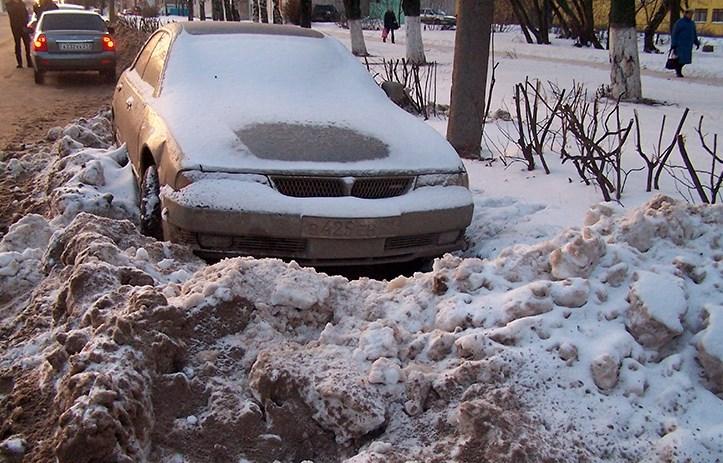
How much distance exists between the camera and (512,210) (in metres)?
5.11

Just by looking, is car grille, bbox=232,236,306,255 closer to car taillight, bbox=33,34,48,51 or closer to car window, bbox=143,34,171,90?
car window, bbox=143,34,171,90

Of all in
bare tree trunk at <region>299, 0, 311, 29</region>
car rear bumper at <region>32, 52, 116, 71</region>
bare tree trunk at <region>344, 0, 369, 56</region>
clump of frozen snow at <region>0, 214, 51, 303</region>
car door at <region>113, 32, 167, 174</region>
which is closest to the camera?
clump of frozen snow at <region>0, 214, 51, 303</region>

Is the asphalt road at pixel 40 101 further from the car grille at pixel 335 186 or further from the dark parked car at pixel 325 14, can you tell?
the dark parked car at pixel 325 14

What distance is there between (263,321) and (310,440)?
62cm

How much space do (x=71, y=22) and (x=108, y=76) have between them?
52.1 inches

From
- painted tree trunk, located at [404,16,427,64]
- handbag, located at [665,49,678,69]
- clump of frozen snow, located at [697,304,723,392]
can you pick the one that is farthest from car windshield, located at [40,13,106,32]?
clump of frozen snow, located at [697,304,723,392]

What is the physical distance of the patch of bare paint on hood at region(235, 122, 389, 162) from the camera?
3.91m

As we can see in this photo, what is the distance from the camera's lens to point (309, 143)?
13.2 feet

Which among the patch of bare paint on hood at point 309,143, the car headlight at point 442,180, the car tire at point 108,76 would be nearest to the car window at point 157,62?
the patch of bare paint on hood at point 309,143

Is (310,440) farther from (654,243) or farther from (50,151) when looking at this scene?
(50,151)

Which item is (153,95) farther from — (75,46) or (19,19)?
(19,19)

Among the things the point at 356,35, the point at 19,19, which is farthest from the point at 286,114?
the point at 356,35

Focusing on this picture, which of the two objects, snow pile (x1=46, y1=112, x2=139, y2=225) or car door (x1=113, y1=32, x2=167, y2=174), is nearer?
snow pile (x1=46, y1=112, x2=139, y2=225)

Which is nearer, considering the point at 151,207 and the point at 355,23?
the point at 151,207
